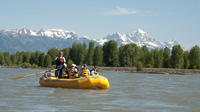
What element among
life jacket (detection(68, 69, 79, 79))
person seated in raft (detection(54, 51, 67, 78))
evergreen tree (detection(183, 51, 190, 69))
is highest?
evergreen tree (detection(183, 51, 190, 69))

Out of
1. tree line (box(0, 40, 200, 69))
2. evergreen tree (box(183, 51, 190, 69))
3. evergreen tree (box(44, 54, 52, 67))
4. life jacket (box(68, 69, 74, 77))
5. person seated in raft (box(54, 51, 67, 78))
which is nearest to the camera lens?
person seated in raft (box(54, 51, 67, 78))

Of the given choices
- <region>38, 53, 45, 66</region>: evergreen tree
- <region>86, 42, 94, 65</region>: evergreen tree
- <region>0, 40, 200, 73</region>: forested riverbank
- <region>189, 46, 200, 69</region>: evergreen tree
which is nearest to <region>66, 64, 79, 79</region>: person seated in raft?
<region>0, 40, 200, 73</region>: forested riverbank

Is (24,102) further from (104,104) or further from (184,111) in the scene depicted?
(184,111)

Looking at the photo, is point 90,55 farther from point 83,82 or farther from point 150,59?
point 83,82

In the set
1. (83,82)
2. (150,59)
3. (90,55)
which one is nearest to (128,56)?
(150,59)

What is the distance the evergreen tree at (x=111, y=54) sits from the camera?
13238cm

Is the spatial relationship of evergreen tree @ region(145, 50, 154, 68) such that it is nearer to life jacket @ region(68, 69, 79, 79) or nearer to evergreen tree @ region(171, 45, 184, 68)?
evergreen tree @ region(171, 45, 184, 68)

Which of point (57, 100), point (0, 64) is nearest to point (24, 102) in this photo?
point (57, 100)

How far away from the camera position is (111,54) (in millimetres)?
133625

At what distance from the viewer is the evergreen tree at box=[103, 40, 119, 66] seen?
132375 mm

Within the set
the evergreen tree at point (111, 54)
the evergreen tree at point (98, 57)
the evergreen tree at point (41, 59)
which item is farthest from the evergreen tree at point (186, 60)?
the evergreen tree at point (41, 59)

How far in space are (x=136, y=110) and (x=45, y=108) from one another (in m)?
4.46

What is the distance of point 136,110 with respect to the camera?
1697 centimetres

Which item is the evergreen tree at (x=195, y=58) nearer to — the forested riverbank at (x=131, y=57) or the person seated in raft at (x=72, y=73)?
the forested riverbank at (x=131, y=57)
